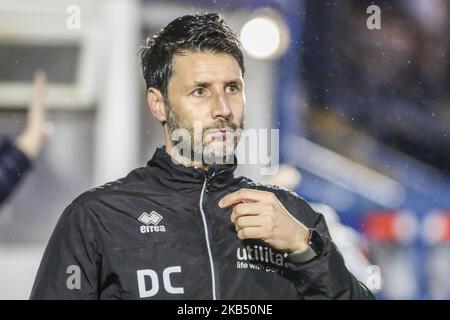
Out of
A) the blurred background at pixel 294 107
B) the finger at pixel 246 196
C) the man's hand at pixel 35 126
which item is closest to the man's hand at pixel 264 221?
the finger at pixel 246 196

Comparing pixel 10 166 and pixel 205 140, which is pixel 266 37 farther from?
pixel 10 166

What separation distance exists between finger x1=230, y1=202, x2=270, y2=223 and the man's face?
0.17 metres

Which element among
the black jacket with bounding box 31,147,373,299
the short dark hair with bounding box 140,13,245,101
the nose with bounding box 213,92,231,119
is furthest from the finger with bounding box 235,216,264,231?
the short dark hair with bounding box 140,13,245,101

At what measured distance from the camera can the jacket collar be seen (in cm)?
137

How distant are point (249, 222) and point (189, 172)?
7.3 inches

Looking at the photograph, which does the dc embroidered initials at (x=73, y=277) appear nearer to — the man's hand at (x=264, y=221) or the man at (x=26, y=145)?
the man's hand at (x=264, y=221)

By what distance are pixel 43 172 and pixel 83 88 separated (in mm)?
247

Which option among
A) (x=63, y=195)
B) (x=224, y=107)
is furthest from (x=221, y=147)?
(x=63, y=195)

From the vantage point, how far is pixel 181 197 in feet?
4.55

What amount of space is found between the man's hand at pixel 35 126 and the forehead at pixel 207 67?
0.45 metres

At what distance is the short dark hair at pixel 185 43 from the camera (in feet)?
4.63

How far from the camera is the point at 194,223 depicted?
53.6 inches
